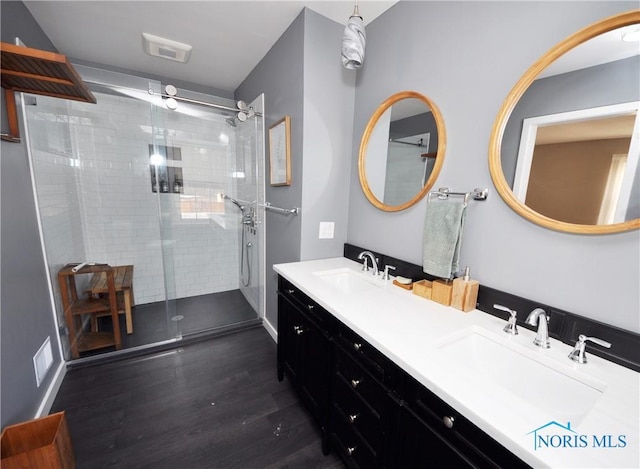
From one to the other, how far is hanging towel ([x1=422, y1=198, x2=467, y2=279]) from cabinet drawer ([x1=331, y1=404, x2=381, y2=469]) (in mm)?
798

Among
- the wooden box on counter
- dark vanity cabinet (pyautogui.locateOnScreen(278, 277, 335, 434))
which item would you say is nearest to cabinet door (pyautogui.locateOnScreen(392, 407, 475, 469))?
dark vanity cabinet (pyautogui.locateOnScreen(278, 277, 335, 434))

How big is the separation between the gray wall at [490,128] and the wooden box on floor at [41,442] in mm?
1879

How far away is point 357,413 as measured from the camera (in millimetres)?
1056

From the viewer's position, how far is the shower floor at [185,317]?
7.41 ft

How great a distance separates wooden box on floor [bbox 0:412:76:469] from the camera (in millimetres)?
1014

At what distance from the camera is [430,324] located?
994mm

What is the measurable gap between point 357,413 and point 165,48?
2957mm

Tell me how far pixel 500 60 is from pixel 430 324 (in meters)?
1.15

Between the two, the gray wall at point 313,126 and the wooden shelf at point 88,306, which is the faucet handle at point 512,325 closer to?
the gray wall at point 313,126

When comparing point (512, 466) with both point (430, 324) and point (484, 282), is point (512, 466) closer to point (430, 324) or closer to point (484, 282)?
point (430, 324)

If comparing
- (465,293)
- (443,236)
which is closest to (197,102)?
(443,236)

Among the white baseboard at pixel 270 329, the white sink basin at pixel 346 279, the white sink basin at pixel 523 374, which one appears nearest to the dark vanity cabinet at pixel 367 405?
the white sink basin at pixel 523 374

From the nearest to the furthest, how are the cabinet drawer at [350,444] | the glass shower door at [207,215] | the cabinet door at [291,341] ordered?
the cabinet drawer at [350,444] < the cabinet door at [291,341] < the glass shower door at [207,215]

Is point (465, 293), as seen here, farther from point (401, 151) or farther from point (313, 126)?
point (313, 126)
